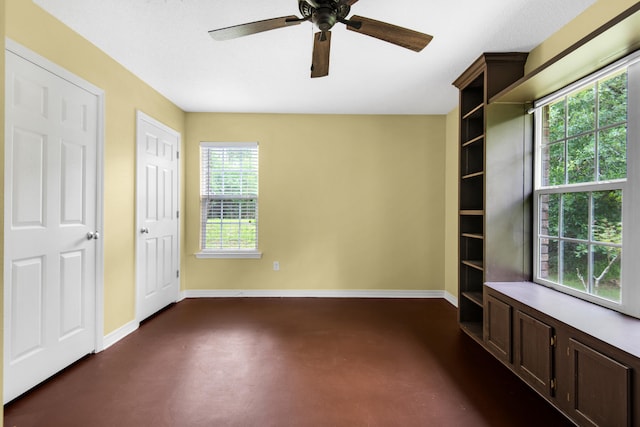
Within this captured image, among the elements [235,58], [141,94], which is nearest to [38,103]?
[141,94]

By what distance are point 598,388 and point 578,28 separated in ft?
6.98

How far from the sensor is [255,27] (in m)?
1.56

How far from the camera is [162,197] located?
334 centimetres

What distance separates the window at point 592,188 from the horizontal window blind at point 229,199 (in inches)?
120

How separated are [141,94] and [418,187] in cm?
332

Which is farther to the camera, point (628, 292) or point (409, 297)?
point (409, 297)

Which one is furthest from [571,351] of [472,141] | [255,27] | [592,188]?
[255,27]

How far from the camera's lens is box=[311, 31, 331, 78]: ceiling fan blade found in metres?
1.63

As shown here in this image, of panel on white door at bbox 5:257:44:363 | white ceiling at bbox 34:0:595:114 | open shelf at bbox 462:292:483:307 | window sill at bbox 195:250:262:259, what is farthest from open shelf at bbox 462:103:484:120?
panel on white door at bbox 5:257:44:363

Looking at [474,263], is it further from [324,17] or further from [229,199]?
[229,199]

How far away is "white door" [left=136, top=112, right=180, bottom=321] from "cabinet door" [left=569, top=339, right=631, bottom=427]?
11.1ft

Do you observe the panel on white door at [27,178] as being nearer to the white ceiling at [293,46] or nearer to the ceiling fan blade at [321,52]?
the white ceiling at [293,46]

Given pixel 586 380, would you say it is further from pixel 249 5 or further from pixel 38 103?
pixel 38 103

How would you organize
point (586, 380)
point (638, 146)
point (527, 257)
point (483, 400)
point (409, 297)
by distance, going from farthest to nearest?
1. point (409, 297)
2. point (527, 257)
3. point (483, 400)
4. point (638, 146)
5. point (586, 380)
